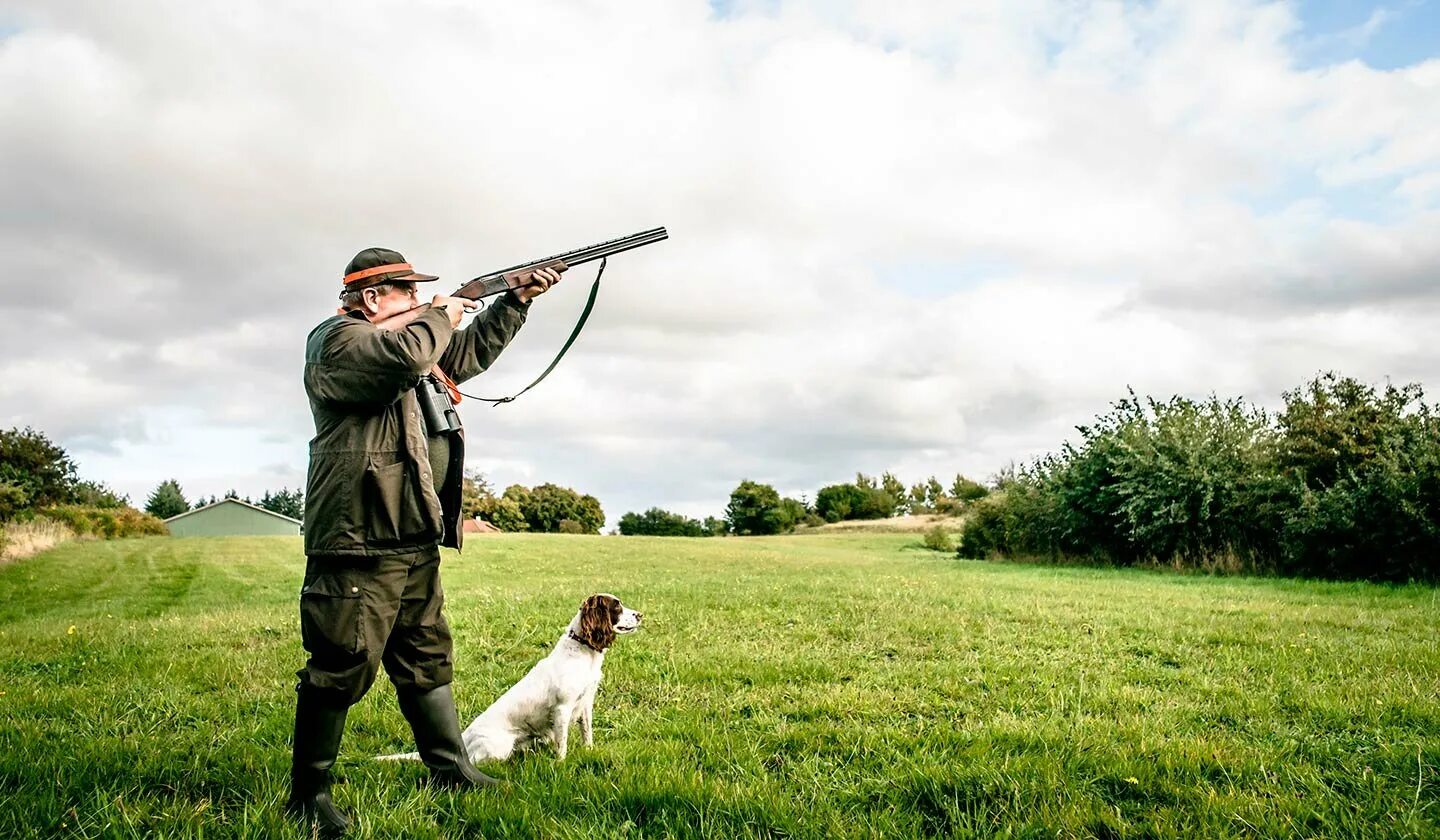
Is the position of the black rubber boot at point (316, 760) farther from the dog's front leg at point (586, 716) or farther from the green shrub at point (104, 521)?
the green shrub at point (104, 521)

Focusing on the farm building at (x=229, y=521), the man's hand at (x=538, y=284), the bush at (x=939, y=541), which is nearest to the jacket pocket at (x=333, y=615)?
the man's hand at (x=538, y=284)

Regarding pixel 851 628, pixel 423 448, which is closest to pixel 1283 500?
pixel 851 628

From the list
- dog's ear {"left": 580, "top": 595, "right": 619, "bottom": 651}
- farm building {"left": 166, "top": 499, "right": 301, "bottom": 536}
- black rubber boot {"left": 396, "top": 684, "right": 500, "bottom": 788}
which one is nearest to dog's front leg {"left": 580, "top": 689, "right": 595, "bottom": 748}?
dog's ear {"left": 580, "top": 595, "right": 619, "bottom": 651}

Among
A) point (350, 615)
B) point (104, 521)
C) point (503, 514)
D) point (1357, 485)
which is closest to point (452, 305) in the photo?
point (350, 615)

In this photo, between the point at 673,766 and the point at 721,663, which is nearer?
the point at 673,766

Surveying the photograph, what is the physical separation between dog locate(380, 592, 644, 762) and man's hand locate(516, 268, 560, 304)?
6.35 feet

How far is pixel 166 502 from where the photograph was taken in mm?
104438

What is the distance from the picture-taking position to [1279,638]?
386 inches

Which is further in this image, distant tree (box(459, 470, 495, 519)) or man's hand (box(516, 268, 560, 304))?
distant tree (box(459, 470, 495, 519))

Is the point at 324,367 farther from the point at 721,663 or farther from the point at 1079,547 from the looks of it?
the point at 1079,547

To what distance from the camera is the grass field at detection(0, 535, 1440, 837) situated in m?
4.29

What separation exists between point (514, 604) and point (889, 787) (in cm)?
938

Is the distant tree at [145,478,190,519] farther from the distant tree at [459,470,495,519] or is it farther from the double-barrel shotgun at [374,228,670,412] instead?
the double-barrel shotgun at [374,228,670,412]

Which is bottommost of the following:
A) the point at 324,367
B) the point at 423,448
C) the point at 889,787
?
the point at 889,787
